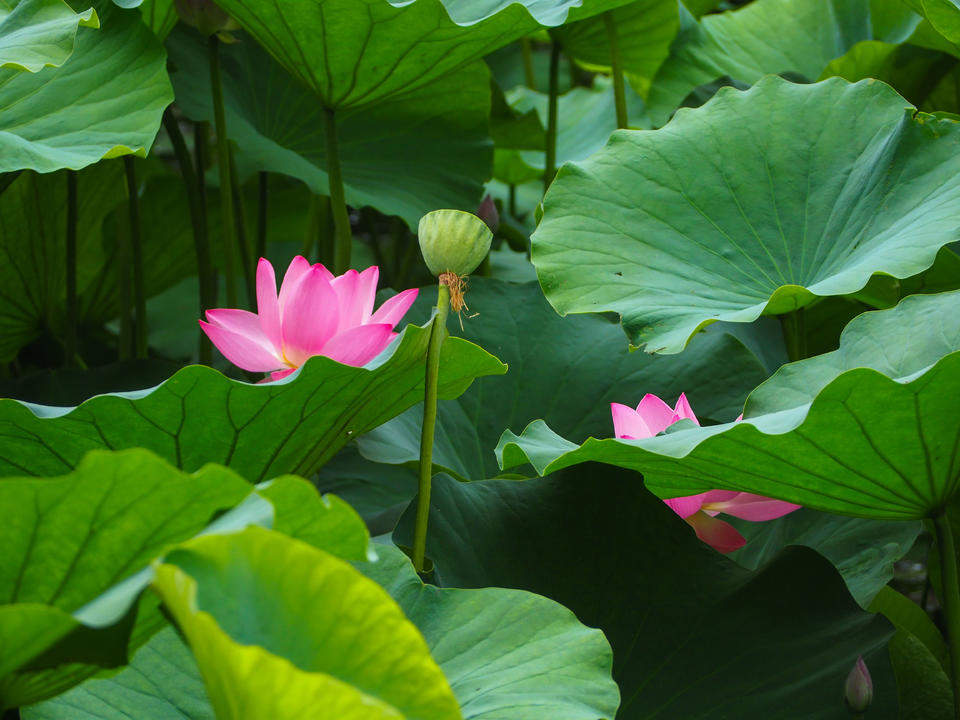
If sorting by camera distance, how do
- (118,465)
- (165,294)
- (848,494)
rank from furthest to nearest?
(165,294), (848,494), (118,465)

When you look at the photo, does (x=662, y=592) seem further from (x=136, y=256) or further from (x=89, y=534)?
(x=136, y=256)

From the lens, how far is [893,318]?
0.88m

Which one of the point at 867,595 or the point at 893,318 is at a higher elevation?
the point at 893,318

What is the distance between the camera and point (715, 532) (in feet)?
2.86

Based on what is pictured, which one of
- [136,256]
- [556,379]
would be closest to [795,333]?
[556,379]

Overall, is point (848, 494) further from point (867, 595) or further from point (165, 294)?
point (165, 294)

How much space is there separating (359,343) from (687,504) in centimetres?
31

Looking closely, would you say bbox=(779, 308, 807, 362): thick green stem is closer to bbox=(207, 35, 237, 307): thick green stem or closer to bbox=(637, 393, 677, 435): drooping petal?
bbox=(637, 393, 677, 435): drooping petal

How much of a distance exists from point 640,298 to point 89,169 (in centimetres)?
93

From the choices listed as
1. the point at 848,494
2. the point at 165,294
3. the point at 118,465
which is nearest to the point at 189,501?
the point at 118,465

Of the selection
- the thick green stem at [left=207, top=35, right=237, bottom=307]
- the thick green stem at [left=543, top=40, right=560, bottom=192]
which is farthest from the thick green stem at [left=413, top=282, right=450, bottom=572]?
the thick green stem at [left=543, top=40, right=560, bottom=192]

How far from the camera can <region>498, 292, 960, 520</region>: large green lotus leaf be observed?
0.67 metres

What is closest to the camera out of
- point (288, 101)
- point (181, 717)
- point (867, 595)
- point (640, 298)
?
point (181, 717)

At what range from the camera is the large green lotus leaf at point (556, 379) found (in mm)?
1112
